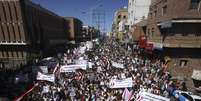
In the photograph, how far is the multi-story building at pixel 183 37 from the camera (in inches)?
892

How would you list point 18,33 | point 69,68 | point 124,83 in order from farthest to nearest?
point 18,33 → point 69,68 → point 124,83

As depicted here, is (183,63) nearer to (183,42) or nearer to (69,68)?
(183,42)

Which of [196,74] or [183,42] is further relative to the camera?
[183,42]

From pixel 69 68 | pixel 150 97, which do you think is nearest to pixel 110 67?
pixel 69 68

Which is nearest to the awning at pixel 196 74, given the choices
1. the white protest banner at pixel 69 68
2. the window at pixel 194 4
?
the window at pixel 194 4

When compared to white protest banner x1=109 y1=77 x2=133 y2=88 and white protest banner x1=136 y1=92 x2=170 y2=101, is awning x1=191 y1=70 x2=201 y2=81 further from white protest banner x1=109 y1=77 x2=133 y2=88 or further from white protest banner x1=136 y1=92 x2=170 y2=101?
white protest banner x1=136 y1=92 x2=170 y2=101

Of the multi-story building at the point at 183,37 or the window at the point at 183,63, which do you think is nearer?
the multi-story building at the point at 183,37

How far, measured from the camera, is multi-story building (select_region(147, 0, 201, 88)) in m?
22.7

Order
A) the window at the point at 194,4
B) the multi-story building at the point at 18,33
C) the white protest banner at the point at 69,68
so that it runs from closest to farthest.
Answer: the white protest banner at the point at 69,68 < the window at the point at 194,4 < the multi-story building at the point at 18,33

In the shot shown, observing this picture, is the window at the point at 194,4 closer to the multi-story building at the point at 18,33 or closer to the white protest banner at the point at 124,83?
the white protest banner at the point at 124,83

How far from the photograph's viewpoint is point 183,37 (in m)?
23.5

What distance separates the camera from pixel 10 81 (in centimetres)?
1895

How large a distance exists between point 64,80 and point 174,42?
13.4 meters

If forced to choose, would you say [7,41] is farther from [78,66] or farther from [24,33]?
[78,66]
